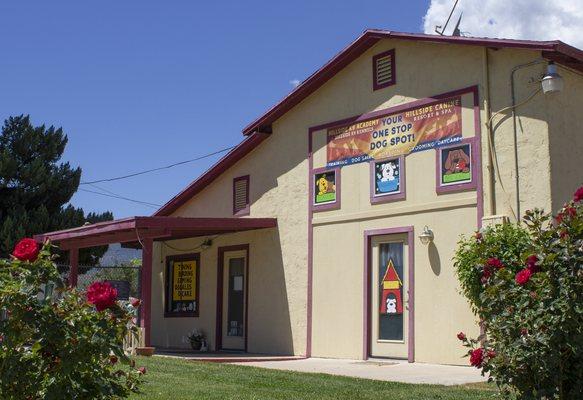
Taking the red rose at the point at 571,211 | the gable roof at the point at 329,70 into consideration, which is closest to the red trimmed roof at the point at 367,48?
the gable roof at the point at 329,70

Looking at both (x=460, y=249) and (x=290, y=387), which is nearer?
(x=290, y=387)

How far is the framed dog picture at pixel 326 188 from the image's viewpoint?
609 inches

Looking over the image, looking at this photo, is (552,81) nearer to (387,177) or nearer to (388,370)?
(387,177)

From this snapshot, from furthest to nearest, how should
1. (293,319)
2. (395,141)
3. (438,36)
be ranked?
1. (293,319)
2. (395,141)
3. (438,36)

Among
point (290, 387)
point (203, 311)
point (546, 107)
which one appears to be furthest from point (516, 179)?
point (203, 311)

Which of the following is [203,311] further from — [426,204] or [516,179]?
[516,179]

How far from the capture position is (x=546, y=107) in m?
12.3

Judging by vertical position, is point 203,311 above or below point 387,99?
below

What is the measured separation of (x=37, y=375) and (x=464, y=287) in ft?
27.4

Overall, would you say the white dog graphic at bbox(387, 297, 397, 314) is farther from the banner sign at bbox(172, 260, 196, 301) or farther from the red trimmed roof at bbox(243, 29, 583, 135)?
the banner sign at bbox(172, 260, 196, 301)

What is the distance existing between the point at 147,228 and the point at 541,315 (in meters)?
10.5

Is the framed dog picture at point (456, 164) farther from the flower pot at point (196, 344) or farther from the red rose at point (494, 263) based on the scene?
the flower pot at point (196, 344)

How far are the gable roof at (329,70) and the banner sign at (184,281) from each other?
153 centimetres

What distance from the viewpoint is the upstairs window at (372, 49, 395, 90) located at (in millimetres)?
14766
